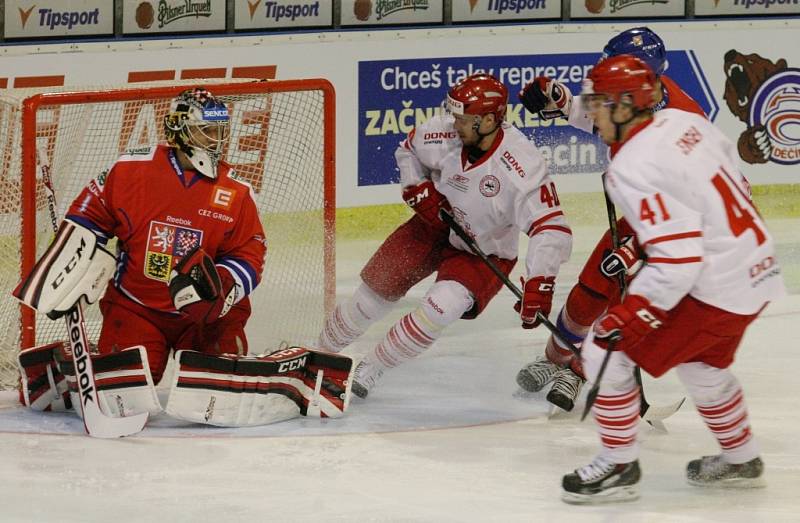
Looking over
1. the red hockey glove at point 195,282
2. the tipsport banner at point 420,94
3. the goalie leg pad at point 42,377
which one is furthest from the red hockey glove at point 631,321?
the tipsport banner at point 420,94

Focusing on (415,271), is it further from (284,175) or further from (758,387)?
(758,387)

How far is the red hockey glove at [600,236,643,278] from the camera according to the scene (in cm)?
366

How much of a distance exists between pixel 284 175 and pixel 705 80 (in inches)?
104

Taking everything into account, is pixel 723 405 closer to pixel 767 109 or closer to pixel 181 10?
pixel 181 10

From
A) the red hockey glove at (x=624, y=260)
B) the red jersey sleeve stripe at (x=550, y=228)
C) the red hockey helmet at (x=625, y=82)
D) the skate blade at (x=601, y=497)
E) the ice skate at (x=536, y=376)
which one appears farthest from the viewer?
the ice skate at (x=536, y=376)

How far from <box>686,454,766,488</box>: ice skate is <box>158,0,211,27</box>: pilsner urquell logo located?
358cm

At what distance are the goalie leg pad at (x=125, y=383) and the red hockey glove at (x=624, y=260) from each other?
1.26m

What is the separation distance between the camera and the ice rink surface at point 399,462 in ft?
10.3

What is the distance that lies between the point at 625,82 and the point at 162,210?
4.53 ft

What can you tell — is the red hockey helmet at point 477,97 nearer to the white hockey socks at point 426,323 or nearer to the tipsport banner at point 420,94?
the white hockey socks at point 426,323

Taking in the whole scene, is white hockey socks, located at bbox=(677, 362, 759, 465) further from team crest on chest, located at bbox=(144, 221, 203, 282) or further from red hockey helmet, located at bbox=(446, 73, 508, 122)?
team crest on chest, located at bbox=(144, 221, 203, 282)

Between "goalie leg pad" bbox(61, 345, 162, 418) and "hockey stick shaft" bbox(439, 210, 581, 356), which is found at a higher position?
"hockey stick shaft" bbox(439, 210, 581, 356)

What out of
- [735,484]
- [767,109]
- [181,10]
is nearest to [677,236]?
[735,484]

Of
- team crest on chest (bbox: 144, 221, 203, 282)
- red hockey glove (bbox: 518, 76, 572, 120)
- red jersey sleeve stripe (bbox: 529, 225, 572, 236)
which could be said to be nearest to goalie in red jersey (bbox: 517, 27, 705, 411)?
red hockey glove (bbox: 518, 76, 572, 120)
